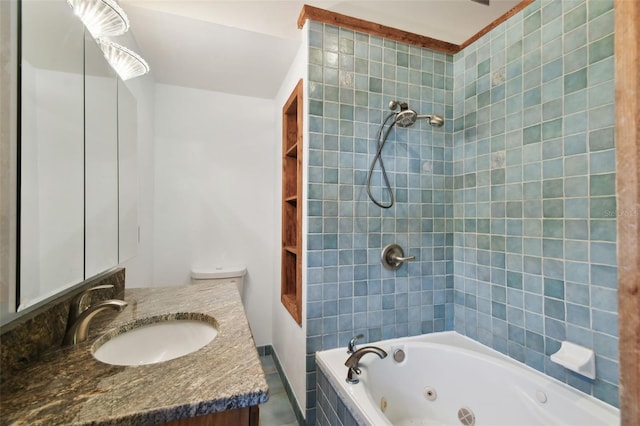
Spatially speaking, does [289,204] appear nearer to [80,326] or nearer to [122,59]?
[122,59]

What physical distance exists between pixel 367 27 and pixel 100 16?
4.44 feet

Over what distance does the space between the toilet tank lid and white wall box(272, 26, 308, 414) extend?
322 millimetres

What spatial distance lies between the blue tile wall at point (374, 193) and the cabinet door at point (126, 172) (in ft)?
3.05

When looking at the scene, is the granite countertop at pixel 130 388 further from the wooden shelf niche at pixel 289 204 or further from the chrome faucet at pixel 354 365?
the wooden shelf niche at pixel 289 204

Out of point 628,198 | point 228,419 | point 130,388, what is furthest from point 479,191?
point 130,388

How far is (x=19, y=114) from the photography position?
2.12 feet

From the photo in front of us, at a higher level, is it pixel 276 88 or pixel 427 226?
pixel 276 88

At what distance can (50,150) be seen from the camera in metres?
0.75

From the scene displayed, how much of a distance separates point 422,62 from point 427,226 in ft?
3.59

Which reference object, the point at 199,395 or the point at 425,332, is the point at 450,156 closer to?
the point at 425,332

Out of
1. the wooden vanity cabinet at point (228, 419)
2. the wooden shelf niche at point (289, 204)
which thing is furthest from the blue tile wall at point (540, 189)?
the wooden vanity cabinet at point (228, 419)

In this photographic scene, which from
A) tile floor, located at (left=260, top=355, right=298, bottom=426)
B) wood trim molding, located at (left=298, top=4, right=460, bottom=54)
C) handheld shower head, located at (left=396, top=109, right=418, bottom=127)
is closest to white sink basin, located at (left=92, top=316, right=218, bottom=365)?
tile floor, located at (left=260, top=355, right=298, bottom=426)

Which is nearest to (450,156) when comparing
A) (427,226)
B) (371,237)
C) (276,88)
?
(427,226)

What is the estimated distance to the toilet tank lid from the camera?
2.24 meters
